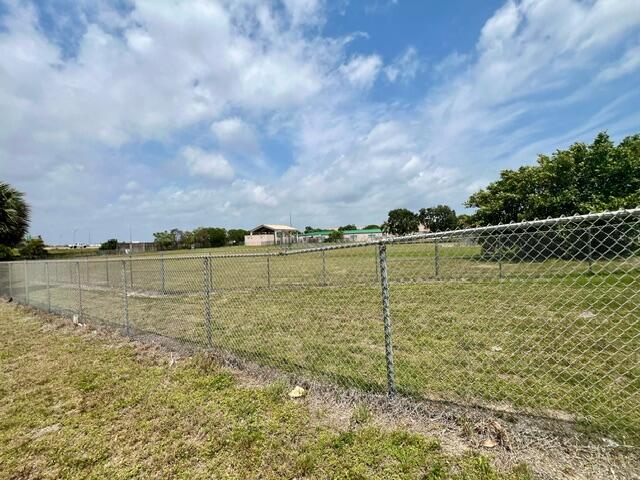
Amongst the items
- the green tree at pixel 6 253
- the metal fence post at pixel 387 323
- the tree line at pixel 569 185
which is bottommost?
the metal fence post at pixel 387 323

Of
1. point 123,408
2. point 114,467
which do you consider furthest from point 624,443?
point 123,408

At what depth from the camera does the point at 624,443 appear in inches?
94.1

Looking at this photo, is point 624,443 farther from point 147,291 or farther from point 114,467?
point 147,291

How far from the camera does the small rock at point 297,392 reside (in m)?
3.41

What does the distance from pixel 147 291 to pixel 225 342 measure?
23.9 ft

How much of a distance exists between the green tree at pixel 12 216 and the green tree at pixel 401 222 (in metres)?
68.2

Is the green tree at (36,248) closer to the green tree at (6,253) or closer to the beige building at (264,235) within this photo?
the green tree at (6,253)

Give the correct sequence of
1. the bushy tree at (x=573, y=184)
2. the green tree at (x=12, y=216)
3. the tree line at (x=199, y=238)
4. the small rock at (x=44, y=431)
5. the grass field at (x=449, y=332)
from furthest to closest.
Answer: the tree line at (x=199, y=238) < the green tree at (x=12, y=216) < the bushy tree at (x=573, y=184) < the grass field at (x=449, y=332) < the small rock at (x=44, y=431)

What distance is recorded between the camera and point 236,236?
76.1 meters

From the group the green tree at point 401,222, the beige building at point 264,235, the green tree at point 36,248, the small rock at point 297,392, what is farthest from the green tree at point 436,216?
the small rock at point 297,392

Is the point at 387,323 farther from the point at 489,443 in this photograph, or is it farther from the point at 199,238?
the point at 199,238

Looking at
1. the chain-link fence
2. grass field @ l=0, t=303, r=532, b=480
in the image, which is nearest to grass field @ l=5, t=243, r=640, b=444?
the chain-link fence

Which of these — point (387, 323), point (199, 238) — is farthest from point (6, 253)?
point (199, 238)

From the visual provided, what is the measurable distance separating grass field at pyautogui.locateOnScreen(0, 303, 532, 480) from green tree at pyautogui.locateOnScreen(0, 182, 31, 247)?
14.1 meters
